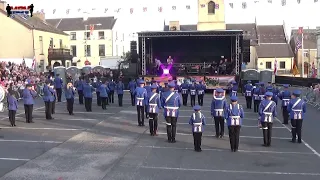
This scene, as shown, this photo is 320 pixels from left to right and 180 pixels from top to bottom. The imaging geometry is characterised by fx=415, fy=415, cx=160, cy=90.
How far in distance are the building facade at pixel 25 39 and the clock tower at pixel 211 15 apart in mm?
19428

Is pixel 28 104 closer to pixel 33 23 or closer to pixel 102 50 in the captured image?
pixel 33 23

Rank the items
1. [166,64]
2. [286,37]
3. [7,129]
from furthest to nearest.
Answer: [286,37], [166,64], [7,129]

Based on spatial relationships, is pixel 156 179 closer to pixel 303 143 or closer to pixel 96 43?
pixel 303 143

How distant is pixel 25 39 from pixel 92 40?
2319cm

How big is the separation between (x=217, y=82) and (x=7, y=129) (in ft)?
56.0

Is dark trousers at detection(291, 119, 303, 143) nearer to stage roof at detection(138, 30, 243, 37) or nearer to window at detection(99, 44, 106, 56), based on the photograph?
stage roof at detection(138, 30, 243, 37)

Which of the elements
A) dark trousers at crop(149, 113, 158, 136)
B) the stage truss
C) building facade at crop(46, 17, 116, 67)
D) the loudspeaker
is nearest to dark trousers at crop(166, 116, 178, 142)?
dark trousers at crop(149, 113, 158, 136)

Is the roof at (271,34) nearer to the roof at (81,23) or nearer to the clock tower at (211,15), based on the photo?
the clock tower at (211,15)

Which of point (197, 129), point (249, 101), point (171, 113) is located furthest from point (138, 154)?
point (249, 101)

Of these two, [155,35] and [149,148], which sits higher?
[155,35]

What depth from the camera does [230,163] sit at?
10000mm

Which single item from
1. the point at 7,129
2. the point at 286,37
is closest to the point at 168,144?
the point at 7,129

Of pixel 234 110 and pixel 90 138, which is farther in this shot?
pixel 90 138

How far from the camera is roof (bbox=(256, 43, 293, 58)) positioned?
7294 centimetres
